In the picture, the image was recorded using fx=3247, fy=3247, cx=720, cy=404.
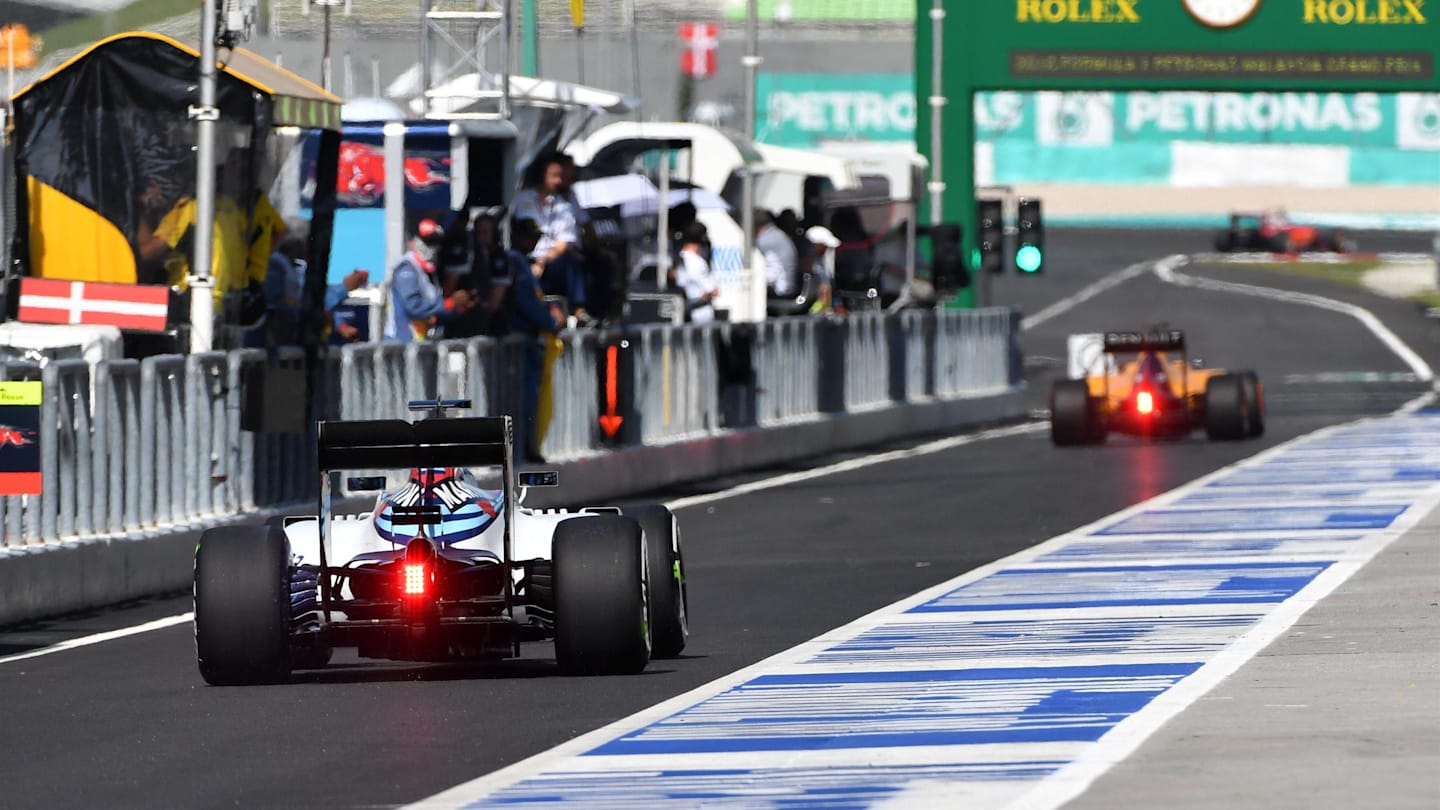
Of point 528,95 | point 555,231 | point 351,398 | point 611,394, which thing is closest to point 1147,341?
point 528,95

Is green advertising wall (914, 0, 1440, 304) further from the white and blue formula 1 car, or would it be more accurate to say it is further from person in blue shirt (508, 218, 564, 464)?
the white and blue formula 1 car

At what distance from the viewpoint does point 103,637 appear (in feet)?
47.6

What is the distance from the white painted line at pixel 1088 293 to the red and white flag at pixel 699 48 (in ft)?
28.3

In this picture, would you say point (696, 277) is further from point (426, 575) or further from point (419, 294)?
point (426, 575)

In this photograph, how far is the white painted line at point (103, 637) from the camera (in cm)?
1374

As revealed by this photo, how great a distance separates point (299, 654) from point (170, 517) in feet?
16.0

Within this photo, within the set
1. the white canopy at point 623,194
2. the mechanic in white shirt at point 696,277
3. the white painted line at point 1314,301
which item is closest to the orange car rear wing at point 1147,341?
the mechanic in white shirt at point 696,277

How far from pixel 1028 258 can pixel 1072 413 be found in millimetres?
10902

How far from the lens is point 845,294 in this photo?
39.2 m

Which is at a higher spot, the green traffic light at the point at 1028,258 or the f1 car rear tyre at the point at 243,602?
the green traffic light at the point at 1028,258

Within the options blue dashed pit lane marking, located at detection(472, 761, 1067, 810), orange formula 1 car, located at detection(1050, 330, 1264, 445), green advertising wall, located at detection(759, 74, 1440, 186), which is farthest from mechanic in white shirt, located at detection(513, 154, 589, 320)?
green advertising wall, located at detection(759, 74, 1440, 186)

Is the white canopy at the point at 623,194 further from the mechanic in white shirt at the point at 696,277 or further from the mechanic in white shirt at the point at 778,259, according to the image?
the mechanic in white shirt at the point at 696,277

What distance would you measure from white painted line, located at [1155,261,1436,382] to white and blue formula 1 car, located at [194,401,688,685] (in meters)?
36.1

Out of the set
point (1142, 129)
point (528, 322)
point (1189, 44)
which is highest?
point (1142, 129)
